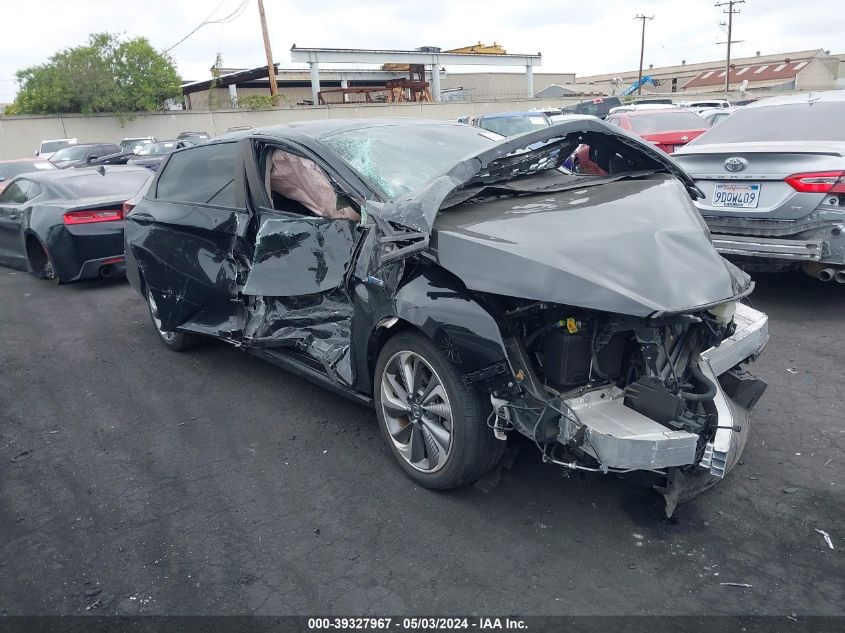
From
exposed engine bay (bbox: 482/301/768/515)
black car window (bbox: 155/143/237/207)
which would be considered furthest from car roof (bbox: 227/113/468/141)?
exposed engine bay (bbox: 482/301/768/515)

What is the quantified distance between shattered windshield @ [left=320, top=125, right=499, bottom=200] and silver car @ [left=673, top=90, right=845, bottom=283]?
219 centimetres

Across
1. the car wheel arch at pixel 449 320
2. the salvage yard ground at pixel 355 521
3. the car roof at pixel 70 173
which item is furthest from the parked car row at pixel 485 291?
the car roof at pixel 70 173

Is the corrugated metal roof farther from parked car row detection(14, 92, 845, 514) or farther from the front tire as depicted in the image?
the front tire

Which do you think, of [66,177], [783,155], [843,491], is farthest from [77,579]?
[66,177]

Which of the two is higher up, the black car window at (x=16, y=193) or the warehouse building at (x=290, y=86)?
the warehouse building at (x=290, y=86)

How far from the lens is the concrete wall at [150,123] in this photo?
3384 cm

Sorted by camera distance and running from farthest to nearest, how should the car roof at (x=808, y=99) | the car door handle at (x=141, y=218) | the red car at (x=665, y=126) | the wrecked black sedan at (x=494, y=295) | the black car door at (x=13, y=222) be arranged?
1. the red car at (x=665, y=126)
2. the black car door at (x=13, y=222)
3. the car roof at (x=808, y=99)
4. the car door handle at (x=141, y=218)
5. the wrecked black sedan at (x=494, y=295)

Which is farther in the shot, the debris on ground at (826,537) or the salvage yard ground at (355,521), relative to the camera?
the debris on ground at (826,537)

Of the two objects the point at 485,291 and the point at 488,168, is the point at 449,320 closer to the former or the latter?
the point at 485,291

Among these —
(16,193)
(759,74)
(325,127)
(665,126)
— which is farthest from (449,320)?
(759,74)

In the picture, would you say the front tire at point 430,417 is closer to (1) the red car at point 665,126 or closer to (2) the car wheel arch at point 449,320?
(2) the car wheel arch at point 449,320

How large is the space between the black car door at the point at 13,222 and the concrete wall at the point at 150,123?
2622cm

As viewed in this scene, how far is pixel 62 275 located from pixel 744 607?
800 centimetres

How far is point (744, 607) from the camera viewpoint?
259 centimetres
